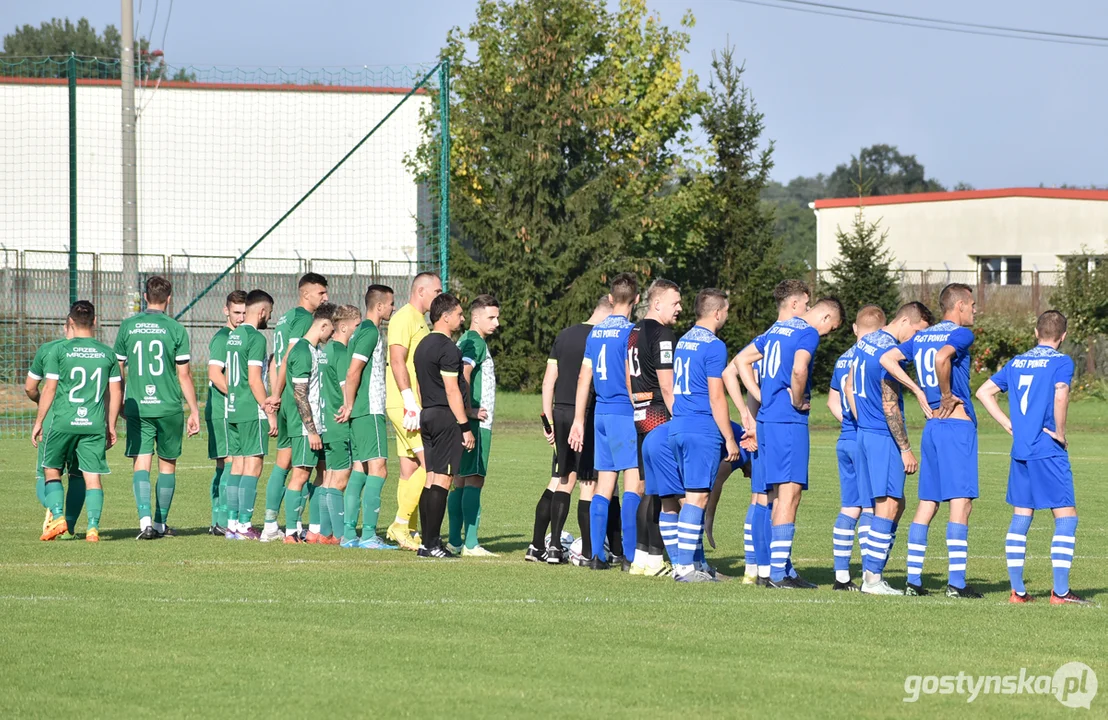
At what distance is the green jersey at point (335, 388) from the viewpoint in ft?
40.8

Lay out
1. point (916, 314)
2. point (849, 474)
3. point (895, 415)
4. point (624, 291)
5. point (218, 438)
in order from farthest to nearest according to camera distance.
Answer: point (218, 438) → point (624, 291) → point (916, 314) → point (849, 474) → point (895, 415)

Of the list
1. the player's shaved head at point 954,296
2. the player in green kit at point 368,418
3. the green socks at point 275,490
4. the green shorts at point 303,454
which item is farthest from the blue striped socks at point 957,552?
the green socks at point 275,490

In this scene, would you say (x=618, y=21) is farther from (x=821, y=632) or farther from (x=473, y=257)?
(x=821, y=632)

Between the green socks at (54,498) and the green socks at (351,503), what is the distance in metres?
2.47

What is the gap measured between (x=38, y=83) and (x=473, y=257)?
13.5 meters

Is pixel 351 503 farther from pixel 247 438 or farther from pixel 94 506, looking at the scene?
pixel 94 506

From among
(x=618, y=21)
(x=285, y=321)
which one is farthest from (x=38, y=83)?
(x=285, y=321)

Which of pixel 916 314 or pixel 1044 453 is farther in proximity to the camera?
pixel 916 314

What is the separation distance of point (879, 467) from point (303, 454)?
5.29 meters

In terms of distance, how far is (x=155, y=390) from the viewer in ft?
42.0

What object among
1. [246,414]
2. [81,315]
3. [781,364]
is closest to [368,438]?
[246,414]

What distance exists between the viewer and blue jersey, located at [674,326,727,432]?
10.0m

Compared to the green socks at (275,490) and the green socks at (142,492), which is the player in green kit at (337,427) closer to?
the green socks at (275,490)

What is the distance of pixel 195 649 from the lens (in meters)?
7.15
